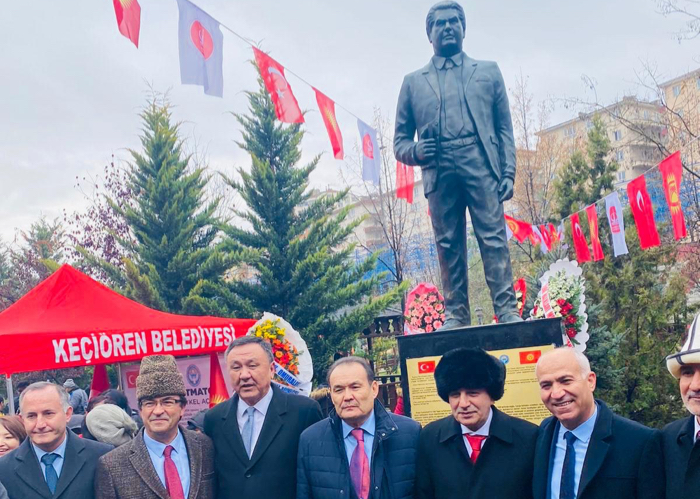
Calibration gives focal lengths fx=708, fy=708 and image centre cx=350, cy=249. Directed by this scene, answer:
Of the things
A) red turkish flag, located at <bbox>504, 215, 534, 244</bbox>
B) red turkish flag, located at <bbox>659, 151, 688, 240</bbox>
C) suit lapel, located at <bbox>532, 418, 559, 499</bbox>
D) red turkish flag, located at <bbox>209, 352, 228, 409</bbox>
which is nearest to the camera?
suit lapel, located at <bbox>532, 418, 559, 499</bbox>

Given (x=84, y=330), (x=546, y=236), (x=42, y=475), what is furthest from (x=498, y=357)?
(x=546, y=236)

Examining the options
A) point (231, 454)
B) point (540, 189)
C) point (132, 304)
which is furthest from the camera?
point (540, 189)

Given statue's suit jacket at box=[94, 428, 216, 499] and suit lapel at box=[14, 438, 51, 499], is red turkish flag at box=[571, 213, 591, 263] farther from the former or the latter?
suit lapel at box=[14, 438, 51, 499]

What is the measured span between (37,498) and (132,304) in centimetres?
452

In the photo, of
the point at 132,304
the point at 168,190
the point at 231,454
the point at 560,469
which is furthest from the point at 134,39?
the point at 168,190

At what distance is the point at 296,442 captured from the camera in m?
3.59

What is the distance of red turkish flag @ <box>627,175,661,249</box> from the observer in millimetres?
9344

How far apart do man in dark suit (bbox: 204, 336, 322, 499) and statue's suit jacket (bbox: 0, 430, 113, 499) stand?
0.60 meters

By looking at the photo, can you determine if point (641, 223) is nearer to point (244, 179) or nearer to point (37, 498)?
point (37, 498)

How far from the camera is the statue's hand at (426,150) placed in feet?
18.6

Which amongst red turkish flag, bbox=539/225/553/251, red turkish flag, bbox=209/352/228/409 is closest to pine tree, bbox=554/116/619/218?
red turkish flag, bbox=539/225/553/251

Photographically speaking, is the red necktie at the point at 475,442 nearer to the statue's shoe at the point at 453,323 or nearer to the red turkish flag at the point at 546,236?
the statue's shoe at the point at 453,323

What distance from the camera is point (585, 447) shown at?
289 cm

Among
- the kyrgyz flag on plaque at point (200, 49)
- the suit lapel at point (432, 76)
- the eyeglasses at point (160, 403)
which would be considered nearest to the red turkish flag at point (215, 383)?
the kyrgyz flag on plaque at point (200, 49)
